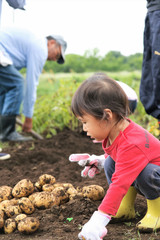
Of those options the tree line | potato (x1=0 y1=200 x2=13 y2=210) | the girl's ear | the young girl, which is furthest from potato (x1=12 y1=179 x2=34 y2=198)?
the tree line

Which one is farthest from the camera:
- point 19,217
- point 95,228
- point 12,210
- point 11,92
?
point 11,92

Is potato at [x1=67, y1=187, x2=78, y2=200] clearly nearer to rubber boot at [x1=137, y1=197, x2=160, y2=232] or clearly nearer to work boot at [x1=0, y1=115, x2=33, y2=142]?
rubber boot at [x1=137, y1=197, x2=160, y2=232]

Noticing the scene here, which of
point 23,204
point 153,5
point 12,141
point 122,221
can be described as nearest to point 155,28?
point 153,5

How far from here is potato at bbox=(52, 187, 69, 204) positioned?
6.78 feet

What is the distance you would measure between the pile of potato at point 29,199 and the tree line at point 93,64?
6845 millimetres

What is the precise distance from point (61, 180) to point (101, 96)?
1349 millimetres

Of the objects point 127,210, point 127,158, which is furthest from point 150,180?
point 127,210

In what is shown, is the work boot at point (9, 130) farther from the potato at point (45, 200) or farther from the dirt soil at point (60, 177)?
the potato at point (45, 200)

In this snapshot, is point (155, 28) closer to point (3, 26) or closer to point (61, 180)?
point (61, 180)

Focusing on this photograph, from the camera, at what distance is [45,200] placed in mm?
1994

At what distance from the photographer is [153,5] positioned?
2.64m

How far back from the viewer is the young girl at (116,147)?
4.87 feet

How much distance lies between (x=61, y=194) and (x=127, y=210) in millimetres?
476

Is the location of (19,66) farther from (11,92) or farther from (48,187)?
(48,187)
